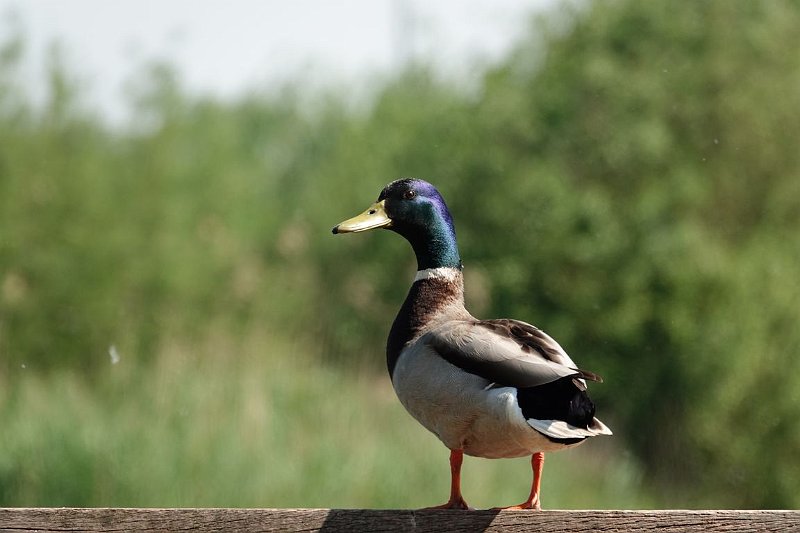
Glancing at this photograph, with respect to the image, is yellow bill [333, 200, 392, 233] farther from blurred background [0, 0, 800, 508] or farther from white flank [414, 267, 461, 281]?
blurred background [0, 0, 800, 508]

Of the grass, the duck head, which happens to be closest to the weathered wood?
the duck head

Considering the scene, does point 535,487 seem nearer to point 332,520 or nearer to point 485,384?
point 485,384

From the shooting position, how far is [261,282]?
1756 cm

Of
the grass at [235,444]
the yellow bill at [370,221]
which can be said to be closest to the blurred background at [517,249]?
the grass at [235,444]

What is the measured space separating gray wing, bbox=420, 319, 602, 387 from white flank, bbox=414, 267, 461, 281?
31cm

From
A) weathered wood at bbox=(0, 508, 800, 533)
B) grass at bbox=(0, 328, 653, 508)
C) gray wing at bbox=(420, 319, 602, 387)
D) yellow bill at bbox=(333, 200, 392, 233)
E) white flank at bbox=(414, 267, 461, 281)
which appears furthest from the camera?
grass at bbox=(0, 328, 653, 508)

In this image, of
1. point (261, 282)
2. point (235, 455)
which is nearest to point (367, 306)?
point (261, 282)

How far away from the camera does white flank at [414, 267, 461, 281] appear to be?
3367 millimetres

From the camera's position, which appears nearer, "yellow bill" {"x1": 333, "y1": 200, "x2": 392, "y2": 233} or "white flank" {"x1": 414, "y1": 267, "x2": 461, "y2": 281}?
"yellow bill" {"x1": 333, "y1": 200, "x2": 392, "y2": 233}

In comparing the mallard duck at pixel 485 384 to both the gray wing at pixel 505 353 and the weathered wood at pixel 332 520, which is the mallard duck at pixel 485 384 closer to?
the gray wing at pixel 505 353

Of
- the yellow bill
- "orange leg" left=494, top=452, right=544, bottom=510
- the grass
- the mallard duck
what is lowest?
the grass

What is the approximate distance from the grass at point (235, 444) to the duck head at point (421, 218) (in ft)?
20.1

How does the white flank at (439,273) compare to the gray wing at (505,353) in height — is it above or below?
above

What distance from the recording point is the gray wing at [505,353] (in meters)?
2.76
